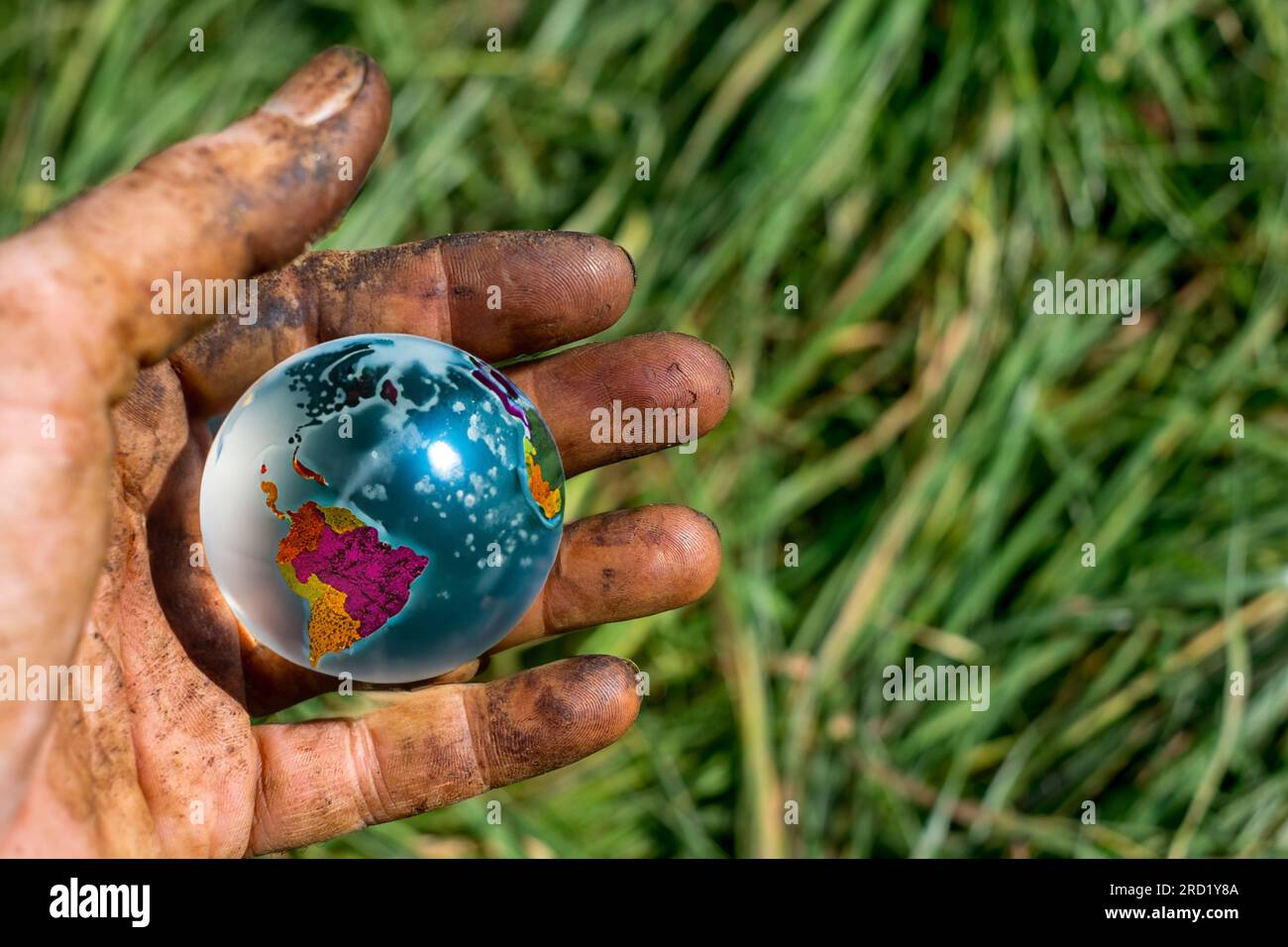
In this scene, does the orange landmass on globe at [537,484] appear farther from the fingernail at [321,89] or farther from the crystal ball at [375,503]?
the fingernail at [321,89]

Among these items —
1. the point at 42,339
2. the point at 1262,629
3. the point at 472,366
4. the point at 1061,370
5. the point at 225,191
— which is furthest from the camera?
the point at 1061,370

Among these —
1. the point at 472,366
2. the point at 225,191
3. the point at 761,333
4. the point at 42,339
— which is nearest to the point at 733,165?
the point at 761,333

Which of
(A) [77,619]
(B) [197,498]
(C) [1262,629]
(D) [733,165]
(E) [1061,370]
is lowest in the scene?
(C) [1262,629]

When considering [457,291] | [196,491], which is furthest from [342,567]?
[457,291]

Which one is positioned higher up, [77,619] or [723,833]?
[77,619]

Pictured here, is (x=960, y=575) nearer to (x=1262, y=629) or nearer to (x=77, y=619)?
(x=1262, y=629)

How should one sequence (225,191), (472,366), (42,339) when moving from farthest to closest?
(472,366)
(225,191)
(42,339)

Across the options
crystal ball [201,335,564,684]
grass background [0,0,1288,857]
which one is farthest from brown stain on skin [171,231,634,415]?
grass background [0,0,1288,857]

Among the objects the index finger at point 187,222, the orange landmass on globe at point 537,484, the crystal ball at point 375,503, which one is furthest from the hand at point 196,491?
the orange landmass on globe at point 537,484
